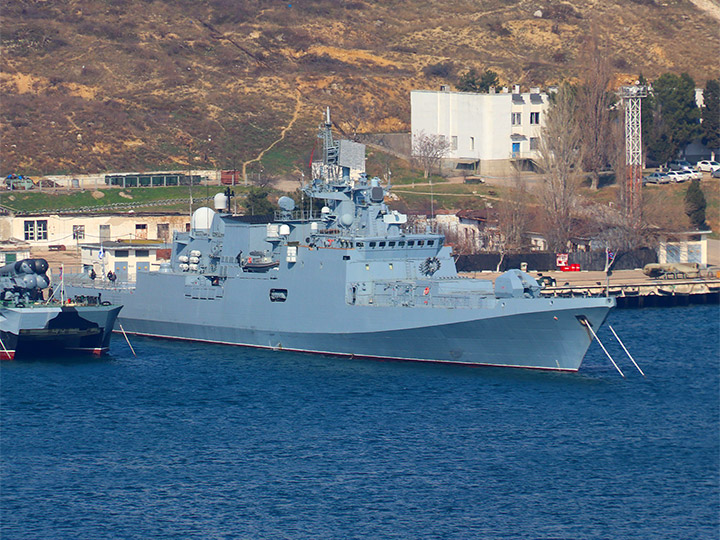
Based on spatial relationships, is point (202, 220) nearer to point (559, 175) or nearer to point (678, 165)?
point (559, 175)

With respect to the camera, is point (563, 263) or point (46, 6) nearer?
point (563, 263)

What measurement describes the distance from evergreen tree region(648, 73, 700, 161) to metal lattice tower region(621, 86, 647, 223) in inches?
467

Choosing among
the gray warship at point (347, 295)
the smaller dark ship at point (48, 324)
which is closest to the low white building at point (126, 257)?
the gray warship at point (347, 295)

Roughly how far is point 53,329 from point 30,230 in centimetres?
2295

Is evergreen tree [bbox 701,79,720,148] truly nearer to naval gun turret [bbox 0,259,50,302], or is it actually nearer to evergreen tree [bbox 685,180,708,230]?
evergreen tree [bbox 685,180,708,230]

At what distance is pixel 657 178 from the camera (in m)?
76.8

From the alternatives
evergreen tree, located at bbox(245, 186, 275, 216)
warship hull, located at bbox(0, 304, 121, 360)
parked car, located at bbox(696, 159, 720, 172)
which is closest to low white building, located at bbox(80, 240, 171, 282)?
warship hull, located at bbox(0, 304, 121, 360)

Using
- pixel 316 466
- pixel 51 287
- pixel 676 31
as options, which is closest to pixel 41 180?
pixel 51 287

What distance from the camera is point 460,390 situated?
3634 cm

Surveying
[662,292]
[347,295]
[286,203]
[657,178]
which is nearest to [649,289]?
[662,292]

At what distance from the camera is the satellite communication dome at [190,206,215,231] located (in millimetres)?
48875

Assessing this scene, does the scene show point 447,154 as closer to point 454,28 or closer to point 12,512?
point 454,28

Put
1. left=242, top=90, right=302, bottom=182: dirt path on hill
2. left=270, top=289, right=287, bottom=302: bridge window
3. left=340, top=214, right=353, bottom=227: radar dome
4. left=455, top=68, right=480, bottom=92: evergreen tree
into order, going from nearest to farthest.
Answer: left=340, top=214, right=353, bottom=227: radar dome, left=270, top=289, right=287, bottom=302: bridge window, left=242, top=90, right=302, bottom=182: dirt path on hill, left=455, top=68, right=480, bottom=92: evergreen tree

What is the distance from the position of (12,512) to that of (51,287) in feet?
92.7
